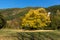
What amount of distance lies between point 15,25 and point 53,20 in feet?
15.0

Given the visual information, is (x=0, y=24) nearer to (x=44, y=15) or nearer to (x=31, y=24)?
(x=31, y=24)

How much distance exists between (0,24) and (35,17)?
427cm

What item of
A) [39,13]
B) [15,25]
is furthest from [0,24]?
[39,13]

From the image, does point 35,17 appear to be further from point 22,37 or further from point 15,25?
point 22,37

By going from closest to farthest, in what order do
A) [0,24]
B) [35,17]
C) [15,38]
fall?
[15,38] < [0,24] < [35,17]

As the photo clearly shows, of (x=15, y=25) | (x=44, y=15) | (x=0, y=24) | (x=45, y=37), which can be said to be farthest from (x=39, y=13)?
(x=45, y=37)

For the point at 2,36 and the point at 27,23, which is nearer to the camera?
the point at 2,36

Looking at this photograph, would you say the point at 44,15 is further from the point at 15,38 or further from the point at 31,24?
the point at 15,38

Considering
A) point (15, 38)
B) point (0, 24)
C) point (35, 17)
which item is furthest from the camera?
point (35, 17)

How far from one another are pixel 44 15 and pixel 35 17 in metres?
1.22

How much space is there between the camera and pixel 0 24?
26297mm

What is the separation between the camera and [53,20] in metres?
27.6

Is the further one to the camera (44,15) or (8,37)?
(44,15)

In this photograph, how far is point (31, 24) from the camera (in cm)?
2770
